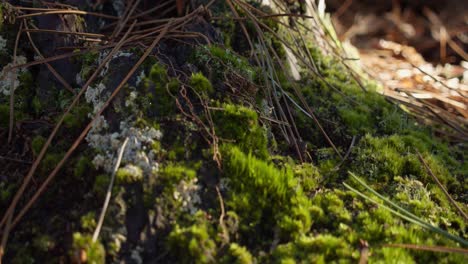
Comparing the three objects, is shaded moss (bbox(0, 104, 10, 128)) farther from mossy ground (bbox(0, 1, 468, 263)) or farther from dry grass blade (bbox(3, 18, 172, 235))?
dry grass blade (bbox(3, 18, 172, 235))

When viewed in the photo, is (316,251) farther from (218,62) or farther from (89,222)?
(218,62)

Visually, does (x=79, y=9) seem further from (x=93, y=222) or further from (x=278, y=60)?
(x=93, y=222)

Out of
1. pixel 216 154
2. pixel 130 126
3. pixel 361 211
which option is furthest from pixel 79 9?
pixel 361 211

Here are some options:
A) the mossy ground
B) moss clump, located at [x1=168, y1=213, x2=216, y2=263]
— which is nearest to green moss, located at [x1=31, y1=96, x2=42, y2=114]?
the mossy ground

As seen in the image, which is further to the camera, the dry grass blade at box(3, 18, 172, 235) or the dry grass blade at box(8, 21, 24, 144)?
the dry grass blade at box(8, 21, 24, 144)

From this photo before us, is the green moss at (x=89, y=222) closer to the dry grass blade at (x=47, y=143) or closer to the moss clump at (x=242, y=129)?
the dry grass blade at (x=47, y=143)

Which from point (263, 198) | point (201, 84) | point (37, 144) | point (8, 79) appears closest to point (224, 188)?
point (263, 198)
